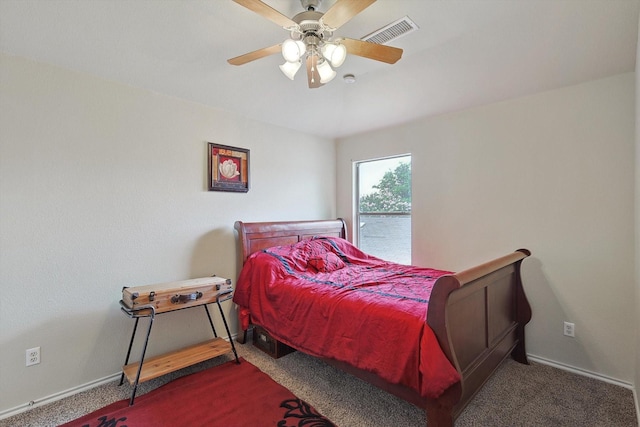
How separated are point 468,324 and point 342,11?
1.86m

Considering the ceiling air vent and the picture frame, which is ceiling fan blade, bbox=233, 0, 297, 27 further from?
the picture frame

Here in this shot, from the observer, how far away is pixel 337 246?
3.46 metres

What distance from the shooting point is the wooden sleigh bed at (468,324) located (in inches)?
60.3

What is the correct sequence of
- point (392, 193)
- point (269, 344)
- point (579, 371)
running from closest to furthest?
point (579, 371)
point (269, 344)
point (392, 193)

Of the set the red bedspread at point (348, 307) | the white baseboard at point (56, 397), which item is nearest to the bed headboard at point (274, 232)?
the red bedspread at point (348, 307)

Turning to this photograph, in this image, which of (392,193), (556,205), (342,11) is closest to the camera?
(342,11)

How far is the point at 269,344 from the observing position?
2.76 meters

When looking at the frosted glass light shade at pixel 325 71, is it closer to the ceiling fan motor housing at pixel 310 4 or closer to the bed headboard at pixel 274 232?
the ceiling fan motor housing at pixel 310 4

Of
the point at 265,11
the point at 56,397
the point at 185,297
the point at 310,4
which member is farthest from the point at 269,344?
the point at 310,4

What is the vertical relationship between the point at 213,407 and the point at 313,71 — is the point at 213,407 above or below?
below

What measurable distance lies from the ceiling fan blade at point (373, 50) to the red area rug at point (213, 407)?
225 cm

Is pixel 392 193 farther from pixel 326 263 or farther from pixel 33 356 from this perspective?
pixel 33 356

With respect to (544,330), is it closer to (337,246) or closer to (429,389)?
(429,389)

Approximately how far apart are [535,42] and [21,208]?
148 inches
